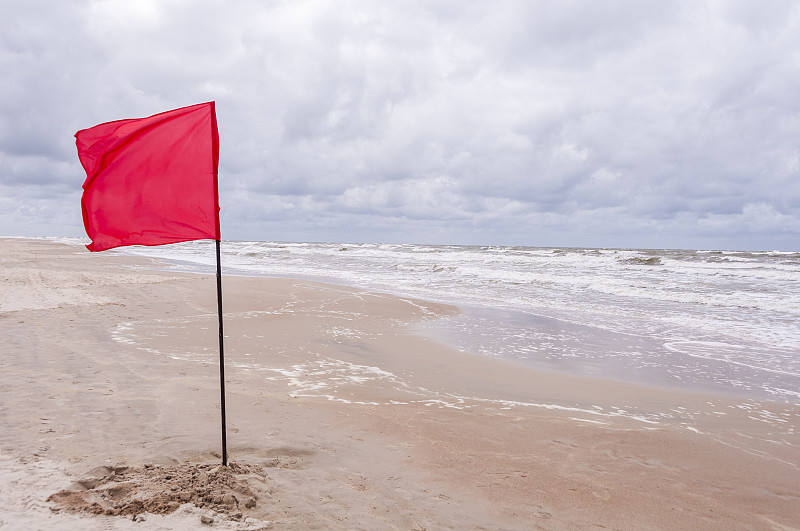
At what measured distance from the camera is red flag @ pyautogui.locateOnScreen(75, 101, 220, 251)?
379cm

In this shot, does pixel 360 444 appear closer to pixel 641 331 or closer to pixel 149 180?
pixel 149 180

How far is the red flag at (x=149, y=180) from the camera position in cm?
379

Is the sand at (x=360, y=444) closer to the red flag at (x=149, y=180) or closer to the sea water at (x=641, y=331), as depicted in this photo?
the sea water at (x=641, y=331)

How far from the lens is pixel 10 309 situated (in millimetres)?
11625

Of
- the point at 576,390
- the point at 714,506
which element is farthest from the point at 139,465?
the point at 576,390

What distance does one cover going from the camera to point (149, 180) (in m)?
3.85

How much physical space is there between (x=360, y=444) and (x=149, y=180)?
3092mm

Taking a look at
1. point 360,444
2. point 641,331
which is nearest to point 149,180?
point 360,444

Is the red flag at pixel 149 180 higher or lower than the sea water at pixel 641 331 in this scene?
higher

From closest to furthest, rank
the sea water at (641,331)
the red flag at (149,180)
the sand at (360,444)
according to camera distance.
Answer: the sand at (360,444) < the red flag at (149,180) < the sea water at (641,331)

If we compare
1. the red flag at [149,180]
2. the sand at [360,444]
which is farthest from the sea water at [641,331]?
the red flag at [149,180]

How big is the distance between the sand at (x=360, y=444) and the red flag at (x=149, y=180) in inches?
74.8

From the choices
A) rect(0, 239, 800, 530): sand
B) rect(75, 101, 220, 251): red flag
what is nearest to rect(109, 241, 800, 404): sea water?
rect(0, 239, 800, 530): sand

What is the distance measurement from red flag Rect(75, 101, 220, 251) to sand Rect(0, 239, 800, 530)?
6.24ft
